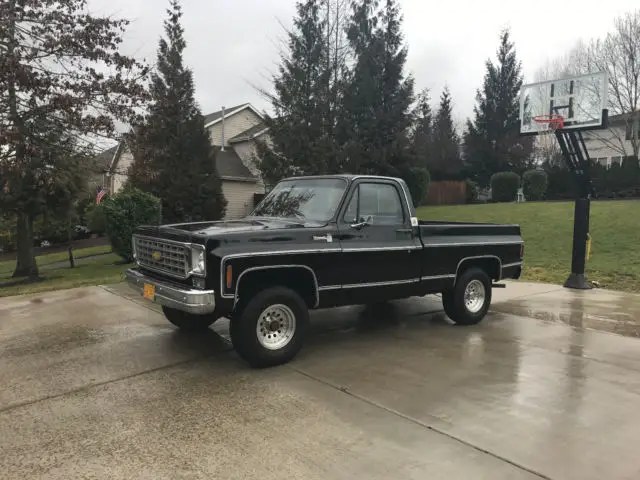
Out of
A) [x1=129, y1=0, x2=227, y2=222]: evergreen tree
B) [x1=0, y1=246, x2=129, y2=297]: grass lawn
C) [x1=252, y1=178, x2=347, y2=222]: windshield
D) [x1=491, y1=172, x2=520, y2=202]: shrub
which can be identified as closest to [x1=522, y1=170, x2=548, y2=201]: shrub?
[x1=491, y1=172, x2=520, y2=202]: shrub

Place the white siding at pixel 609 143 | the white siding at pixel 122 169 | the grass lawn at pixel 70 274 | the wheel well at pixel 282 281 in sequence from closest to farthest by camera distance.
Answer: the wheel well at pixel 282 281
the grass lawn at pixel 70 274
the white siding at pixel 122 169
the white siding at pixel 609 143

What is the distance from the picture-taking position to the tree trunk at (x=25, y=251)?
1551 centimetres

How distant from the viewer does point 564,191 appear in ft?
107

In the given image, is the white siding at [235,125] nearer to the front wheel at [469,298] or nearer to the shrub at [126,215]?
the shrub at [126,215]

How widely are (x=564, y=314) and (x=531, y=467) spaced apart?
5066 mm

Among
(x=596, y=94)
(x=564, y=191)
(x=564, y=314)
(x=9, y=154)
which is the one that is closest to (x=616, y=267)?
(x=596, y=94)

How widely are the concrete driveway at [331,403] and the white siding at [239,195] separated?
70.9 ft

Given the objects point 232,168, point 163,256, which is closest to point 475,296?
point 163,256

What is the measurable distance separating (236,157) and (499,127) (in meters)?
23.6

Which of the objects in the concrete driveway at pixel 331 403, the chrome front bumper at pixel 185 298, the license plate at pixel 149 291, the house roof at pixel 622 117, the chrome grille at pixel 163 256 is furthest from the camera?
the house roof at pixel 622 117

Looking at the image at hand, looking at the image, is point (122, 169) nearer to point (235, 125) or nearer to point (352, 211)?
point (235, 125)

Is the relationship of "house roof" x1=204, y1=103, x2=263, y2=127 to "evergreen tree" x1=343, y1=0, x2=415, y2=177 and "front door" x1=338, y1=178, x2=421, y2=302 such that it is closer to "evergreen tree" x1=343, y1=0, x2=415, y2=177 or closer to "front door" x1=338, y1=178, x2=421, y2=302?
"evergreen tree" x1=343, y1=0, x2=415, y2=177

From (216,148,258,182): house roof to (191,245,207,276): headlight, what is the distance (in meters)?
23.3

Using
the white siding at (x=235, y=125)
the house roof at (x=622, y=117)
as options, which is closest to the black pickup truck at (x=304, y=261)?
the white siding at (x=235, y=125)
